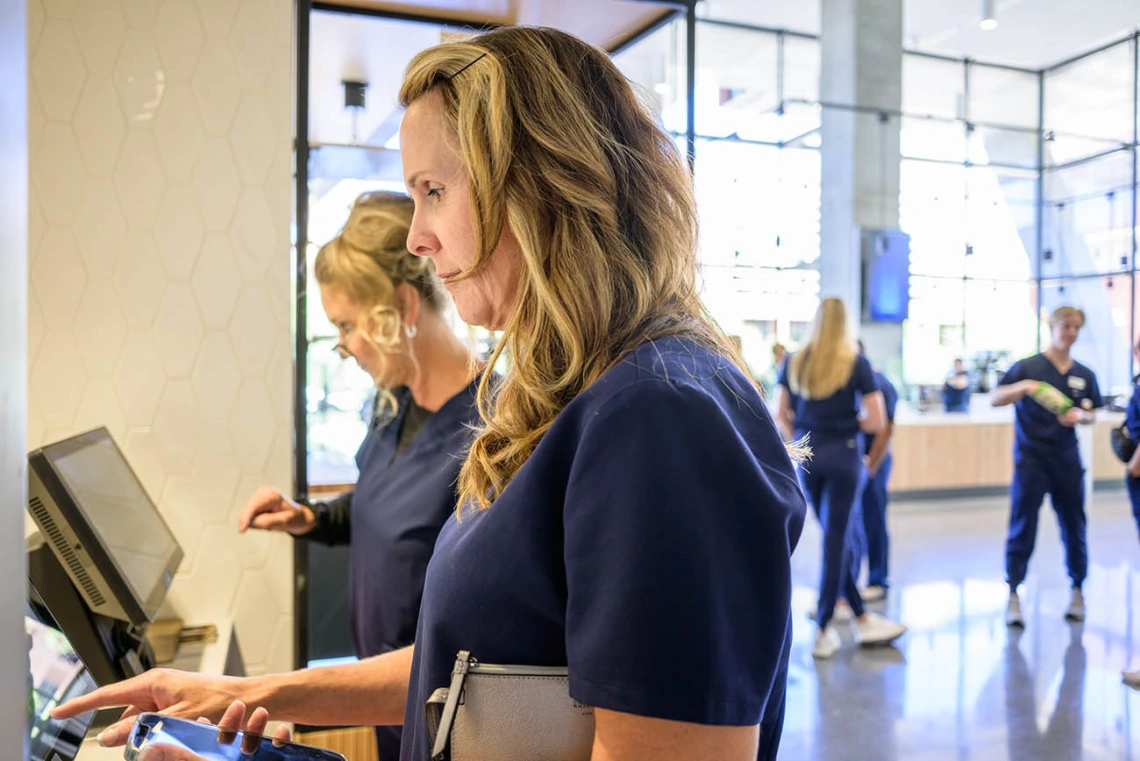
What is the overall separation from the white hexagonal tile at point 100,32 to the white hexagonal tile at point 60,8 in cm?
1

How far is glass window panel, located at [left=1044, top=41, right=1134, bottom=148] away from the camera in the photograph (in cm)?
1181

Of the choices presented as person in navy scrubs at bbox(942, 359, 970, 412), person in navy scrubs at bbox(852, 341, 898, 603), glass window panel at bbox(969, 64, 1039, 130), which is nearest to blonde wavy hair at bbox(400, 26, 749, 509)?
person in navy scrubs at bbox(852, 341, 898, 603)

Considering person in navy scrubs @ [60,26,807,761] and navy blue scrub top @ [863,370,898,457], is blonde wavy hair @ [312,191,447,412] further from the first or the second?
navy blue scrub top @ [863,370,898,457]

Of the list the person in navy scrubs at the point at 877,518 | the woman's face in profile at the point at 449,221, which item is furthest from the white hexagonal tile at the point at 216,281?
the person in navy scrubs at the point at 877,518

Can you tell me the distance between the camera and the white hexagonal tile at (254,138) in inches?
87.7

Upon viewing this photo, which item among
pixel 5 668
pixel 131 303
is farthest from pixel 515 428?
pixel 131 303

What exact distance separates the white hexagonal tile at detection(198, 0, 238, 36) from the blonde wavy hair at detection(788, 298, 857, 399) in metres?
3.35

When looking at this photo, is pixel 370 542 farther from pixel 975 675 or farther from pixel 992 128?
pixel 992 128

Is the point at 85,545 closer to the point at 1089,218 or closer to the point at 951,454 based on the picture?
the point at 951,454

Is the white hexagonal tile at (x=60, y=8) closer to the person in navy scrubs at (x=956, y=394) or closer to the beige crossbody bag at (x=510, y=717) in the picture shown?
the beige crossbody bag at (x=510, y=717)

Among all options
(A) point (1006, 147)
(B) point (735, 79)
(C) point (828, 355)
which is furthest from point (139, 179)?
(A) point (1006, 147)

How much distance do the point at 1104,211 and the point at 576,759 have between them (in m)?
14.0

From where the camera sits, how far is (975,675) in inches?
167

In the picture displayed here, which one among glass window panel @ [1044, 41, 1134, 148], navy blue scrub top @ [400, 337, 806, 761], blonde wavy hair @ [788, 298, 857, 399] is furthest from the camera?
glass window panel @ [1044, 41, 1134, 148]
